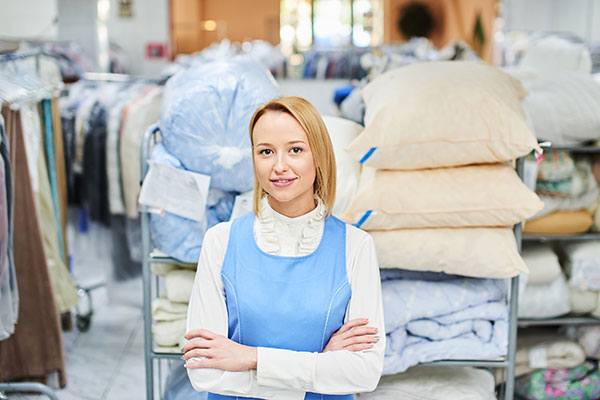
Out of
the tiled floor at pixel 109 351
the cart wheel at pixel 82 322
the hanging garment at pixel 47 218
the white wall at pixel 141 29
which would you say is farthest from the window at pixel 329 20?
the hanging garment at pixel 47 218

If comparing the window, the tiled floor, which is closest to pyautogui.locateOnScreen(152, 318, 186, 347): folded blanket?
the tiled floor

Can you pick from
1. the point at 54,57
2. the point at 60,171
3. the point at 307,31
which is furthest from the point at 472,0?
the point at 60,171

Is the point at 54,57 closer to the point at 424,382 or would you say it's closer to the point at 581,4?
the point at 424,382

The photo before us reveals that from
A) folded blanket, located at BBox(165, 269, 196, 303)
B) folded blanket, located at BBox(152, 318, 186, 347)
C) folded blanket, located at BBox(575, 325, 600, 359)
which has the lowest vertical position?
folded blanket, located at BBox(575, 325, 600, 359)

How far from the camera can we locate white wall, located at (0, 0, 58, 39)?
3.94 metres

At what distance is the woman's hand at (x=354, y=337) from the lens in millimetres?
1395

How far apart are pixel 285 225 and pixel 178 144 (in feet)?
1.80

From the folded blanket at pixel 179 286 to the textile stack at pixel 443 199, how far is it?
0.56m

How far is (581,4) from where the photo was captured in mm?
6316

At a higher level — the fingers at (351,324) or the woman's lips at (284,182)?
the woman's lips at (284,182)

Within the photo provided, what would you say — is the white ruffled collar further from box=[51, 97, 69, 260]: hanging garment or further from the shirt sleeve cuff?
box=[51, 97, 69, 260]: hanging garment

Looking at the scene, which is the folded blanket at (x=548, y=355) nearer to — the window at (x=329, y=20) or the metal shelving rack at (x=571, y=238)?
the metal shelving rack at (x=571, y=238)

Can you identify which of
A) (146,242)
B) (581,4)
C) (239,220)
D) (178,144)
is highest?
(581,4)

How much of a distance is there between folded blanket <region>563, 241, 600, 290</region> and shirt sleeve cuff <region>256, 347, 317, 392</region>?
140 centimetres
